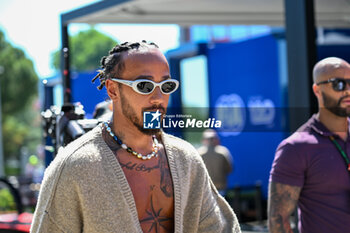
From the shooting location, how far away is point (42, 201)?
197cm

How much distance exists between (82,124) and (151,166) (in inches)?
36.7

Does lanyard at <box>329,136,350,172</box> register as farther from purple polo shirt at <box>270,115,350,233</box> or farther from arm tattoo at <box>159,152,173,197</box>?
arm tattoo at <box>159,152,173,197</box>

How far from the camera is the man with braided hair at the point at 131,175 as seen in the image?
1.94 metres

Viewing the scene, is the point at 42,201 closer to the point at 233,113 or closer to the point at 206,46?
the point at 233,113

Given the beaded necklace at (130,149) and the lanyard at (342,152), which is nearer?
the beaded necklace at (130,149)

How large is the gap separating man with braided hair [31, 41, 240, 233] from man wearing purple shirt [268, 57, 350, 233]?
2.78 ft

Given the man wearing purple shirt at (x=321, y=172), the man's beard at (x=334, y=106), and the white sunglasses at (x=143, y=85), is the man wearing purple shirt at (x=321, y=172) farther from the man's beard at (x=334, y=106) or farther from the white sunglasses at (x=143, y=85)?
the white sunglasses at (x=143, y=85)

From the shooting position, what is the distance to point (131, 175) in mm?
2098

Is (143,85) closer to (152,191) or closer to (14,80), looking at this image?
(152,191)

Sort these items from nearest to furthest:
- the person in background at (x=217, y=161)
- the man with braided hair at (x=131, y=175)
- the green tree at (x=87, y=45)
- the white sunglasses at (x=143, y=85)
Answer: the man with braided hair at (x=131, y=175) → the white sunglasses at (x=143, y=85) → the person in background at (x=217, y=161) → the green tree at (x=87, y=45)

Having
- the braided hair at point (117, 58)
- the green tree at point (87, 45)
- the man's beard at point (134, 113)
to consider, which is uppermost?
the green tree at point (87, 45)

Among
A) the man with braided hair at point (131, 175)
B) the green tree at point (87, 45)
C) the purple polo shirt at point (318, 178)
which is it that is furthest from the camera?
the green tree at point (87, 45)

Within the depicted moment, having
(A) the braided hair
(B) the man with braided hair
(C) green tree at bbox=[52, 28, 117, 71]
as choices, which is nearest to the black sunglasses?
(B) the man with braided hair

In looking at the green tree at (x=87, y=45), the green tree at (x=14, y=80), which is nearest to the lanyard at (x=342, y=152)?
the green tree at (x=14, y=80)
